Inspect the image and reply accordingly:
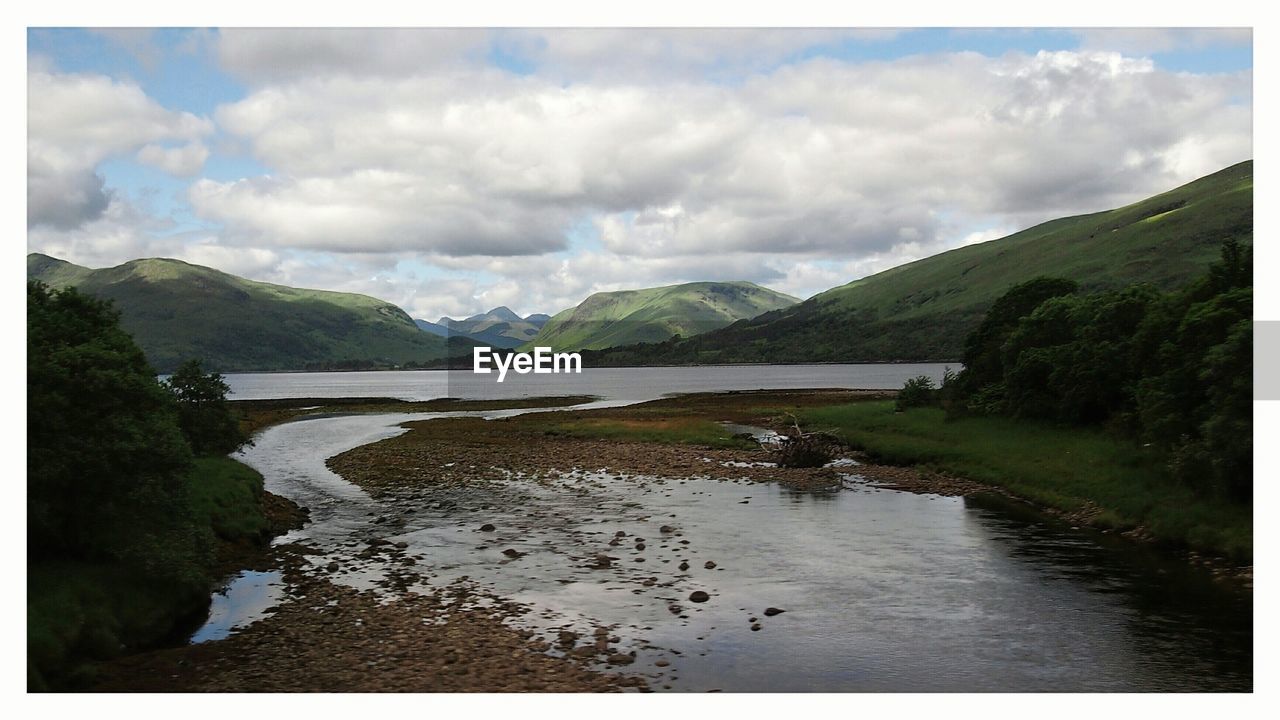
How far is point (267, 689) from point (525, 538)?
753 inches

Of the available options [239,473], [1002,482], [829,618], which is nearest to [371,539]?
[239,473]

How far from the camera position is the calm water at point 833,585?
2203 cm

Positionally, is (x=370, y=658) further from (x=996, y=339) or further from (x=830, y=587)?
(x=996, y=339)

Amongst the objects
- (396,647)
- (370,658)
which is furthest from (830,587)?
(370,658)

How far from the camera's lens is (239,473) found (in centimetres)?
4712

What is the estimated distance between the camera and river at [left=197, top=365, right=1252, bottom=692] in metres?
22.0

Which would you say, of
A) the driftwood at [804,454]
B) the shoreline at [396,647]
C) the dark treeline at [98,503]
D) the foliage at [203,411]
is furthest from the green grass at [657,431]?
the dark treeline at [98,503]

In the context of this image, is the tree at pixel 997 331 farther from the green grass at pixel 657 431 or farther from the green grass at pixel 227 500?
the green grass at pixel 227 500

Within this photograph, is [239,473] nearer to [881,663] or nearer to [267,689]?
[267,689]

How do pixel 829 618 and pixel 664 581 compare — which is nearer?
pixel 829 618

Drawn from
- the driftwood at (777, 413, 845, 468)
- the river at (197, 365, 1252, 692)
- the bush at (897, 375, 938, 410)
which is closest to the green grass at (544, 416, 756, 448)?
the driftwood at (777, 413, 845, 468)

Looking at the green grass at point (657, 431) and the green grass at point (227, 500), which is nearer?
the green grass at point (227, 500)

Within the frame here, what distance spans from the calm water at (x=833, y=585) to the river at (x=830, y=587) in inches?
3.7

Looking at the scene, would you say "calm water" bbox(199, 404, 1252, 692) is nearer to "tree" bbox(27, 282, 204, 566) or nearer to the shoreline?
the shoreline
